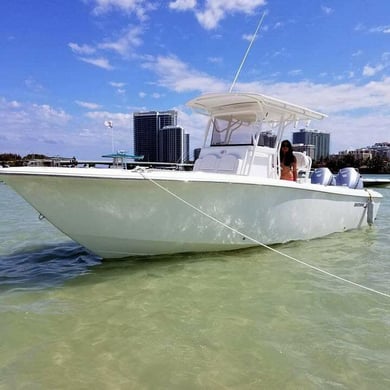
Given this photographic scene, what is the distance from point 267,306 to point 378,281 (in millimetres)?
1869

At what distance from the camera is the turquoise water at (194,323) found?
2.88 meters

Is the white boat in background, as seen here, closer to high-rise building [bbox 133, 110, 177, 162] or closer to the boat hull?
the boat hull

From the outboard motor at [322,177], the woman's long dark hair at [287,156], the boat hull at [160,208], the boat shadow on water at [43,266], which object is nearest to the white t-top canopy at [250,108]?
the woman's long dark hair at [287,156]

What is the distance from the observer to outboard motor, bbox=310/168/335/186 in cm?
928

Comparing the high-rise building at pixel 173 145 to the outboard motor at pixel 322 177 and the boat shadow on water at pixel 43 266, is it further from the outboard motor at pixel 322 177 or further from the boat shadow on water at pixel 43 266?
the boat shadow on water at pixel 43 266

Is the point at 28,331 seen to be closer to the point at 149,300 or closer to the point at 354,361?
the point at 149,300

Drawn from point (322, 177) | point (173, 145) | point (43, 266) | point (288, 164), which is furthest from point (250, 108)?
point (43, 266)

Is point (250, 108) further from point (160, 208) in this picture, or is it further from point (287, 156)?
point (160, 208)

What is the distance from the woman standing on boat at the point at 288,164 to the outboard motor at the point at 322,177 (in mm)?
1836

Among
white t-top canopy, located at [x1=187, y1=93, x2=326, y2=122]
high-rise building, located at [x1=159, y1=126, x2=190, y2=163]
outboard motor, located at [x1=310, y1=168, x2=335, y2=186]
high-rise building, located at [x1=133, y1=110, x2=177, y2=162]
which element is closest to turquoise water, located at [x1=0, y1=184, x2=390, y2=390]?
white t-top canopy, located at [x1=187, y1=93, x2=326, y2=122]

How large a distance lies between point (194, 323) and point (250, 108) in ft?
15.2

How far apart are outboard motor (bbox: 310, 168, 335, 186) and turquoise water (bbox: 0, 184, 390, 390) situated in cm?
303

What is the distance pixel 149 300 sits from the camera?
4.47 meters

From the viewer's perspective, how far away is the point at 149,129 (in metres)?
13.3
